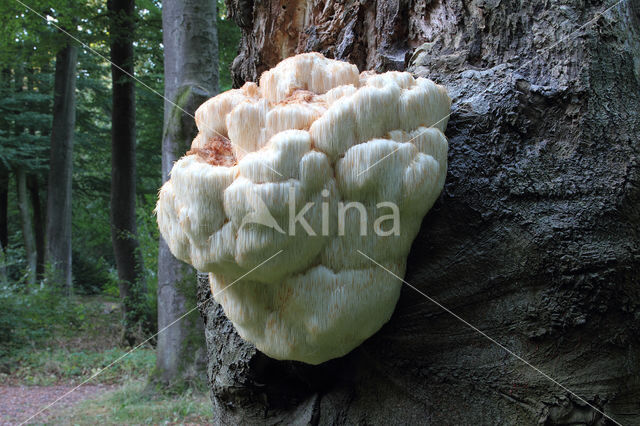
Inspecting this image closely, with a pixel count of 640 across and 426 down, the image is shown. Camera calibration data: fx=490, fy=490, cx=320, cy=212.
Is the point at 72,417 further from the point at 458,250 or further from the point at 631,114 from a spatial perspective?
the point at 631,114

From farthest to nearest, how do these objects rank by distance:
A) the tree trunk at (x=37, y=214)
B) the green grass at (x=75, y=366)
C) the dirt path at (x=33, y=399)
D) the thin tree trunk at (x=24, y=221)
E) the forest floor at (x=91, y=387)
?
the tree trunk at (x=37, y=214), the thin tree trunk at (x=24, y=221), the green grass at (x=75, y=366), the dirt path at (x=33, y=399), the forest floor at (x=91, y=387)

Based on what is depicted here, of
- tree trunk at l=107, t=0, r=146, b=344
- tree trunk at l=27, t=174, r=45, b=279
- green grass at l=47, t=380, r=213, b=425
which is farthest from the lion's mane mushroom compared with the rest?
tree trunk at l=27, t=174, r=45, b=279

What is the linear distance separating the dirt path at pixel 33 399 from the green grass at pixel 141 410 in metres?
0.40

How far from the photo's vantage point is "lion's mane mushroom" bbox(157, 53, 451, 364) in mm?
982

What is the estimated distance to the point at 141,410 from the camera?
15.5ft

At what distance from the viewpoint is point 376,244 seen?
1068 mm

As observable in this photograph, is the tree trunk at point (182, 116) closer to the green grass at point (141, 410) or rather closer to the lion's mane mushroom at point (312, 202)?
the green grass at point (141, 410)

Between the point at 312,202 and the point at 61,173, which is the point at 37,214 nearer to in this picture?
the point at 61,173

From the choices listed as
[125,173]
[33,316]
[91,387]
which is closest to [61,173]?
[33,316]

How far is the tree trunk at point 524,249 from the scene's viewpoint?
1131mm

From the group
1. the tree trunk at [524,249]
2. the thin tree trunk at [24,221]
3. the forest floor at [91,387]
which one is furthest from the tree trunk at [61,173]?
the tree trunk at [524,249]

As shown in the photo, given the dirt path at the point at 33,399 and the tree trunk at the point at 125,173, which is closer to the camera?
the dirt path at the point at 33,399

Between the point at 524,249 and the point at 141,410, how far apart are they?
4570mm

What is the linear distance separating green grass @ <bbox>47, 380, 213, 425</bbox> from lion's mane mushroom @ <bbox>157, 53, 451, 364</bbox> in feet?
12.9
